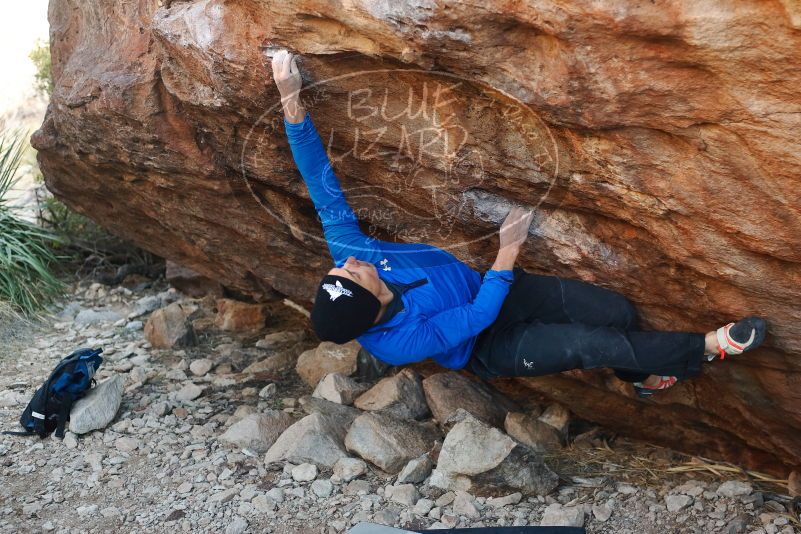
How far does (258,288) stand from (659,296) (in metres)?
3.08

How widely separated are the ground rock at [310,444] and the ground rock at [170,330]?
1.74 meters

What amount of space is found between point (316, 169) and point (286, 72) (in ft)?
1.74

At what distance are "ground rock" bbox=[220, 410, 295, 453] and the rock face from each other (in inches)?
38.1

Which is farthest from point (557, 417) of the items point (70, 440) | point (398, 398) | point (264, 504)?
point (70, 440)

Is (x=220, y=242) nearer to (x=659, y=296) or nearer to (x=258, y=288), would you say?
(x=258, y=288)

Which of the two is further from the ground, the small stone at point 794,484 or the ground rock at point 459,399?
the ground rock at point 459,399

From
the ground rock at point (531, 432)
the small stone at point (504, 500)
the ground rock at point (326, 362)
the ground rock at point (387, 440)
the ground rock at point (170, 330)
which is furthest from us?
the ground rock at point (170, 330)

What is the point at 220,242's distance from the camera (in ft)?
17.9

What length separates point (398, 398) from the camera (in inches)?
190

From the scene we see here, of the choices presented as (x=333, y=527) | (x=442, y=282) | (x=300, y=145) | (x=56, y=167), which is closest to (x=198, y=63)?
(x=300, y=145)

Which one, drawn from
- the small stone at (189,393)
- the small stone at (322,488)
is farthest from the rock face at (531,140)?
the small stone at (322,488)

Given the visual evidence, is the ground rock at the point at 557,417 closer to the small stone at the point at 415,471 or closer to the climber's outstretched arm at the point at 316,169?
the small stone at the point at 415,471

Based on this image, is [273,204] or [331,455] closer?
[331,455]

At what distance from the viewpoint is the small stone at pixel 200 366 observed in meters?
5.56
